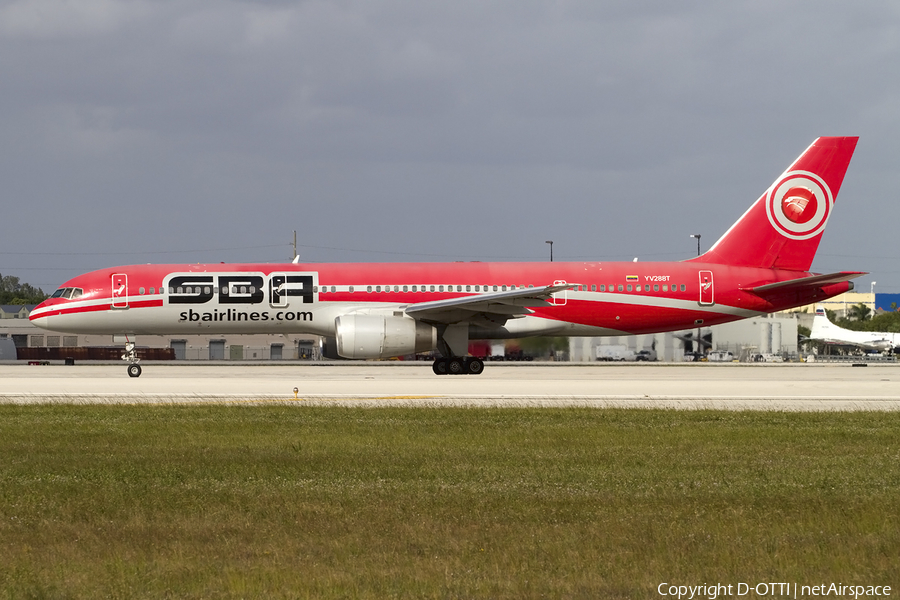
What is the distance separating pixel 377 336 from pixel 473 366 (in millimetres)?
4021

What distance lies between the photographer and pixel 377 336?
2945 centimetres

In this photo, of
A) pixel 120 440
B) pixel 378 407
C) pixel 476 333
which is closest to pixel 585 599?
pixel 120 440

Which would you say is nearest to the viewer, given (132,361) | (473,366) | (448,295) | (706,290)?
(132,361)

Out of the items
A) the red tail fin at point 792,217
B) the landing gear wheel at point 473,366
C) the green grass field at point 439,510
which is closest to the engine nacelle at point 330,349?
the landing gear wheel at point 473,366

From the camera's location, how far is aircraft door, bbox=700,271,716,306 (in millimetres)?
33875

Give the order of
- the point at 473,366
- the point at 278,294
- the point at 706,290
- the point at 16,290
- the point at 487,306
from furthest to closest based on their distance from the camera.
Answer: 1. the point at 16,290
2. the point at 706,290
3. the point at 278,294
4. the point at 473,366
5. the point at 487,306

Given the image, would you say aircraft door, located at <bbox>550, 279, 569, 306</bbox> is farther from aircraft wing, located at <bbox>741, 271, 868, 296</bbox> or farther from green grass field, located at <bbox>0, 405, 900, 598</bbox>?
green grass field, located at <bbox>0, 405, 900, 598</bbox>

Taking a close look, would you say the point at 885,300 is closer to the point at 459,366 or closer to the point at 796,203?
the point at 796,203

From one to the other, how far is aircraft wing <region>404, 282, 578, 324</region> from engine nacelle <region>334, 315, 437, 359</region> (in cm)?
76

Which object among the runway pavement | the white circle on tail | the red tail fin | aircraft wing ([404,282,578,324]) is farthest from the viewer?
the white circle on tail

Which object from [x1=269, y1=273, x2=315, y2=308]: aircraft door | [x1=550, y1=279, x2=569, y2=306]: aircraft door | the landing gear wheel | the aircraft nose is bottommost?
→ the landing gear wheel

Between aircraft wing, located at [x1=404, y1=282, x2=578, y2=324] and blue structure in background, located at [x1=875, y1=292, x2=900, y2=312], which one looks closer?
aircraft wing, located at [x1=404, y1=282, x2=578, y2=324]

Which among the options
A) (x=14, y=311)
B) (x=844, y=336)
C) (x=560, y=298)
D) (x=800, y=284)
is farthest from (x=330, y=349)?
(x=14, y=311)

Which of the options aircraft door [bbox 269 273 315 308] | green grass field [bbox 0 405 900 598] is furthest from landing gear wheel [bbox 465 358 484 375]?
green grass field [bbox 0 405 900 598]
